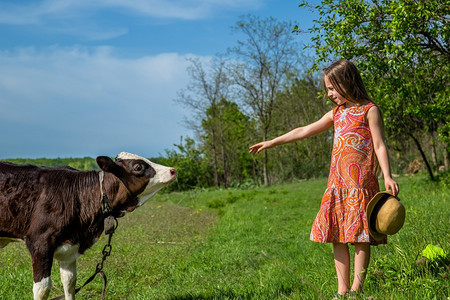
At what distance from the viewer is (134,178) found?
436cm

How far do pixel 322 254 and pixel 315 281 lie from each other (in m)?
2.09

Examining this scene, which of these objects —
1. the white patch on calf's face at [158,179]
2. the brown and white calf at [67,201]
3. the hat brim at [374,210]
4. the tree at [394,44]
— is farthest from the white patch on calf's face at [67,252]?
the tree at [394,44]

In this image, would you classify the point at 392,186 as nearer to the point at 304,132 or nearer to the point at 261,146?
the point at 304,132

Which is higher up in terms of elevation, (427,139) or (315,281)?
(427,139)

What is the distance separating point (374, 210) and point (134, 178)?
2.12 meters

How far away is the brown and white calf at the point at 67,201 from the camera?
4.21m

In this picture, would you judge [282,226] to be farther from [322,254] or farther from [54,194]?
[54,194]

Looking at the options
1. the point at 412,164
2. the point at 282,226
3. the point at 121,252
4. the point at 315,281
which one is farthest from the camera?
the point at 412,164

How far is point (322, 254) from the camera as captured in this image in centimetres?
723

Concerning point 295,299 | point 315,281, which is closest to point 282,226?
point 315,281

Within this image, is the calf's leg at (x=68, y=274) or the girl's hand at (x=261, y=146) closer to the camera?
the calf's leg at (x=68, y=274)

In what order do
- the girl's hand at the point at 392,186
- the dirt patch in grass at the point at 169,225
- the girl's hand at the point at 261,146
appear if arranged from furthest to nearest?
the dirt patch in grass at the point at 169,225 → the girl's hand at the point at 261,146 → the girl's hand at the point at 392,186

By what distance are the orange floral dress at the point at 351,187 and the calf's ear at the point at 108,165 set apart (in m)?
1.84

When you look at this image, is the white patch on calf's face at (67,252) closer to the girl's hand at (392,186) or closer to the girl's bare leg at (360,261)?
the girl's bare leg at (360,261)
